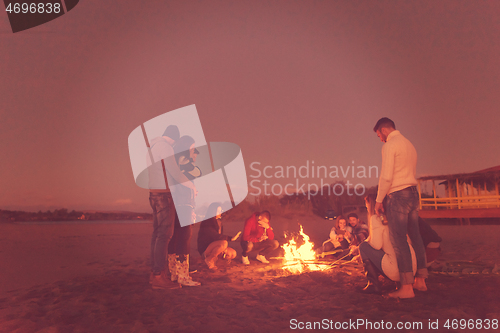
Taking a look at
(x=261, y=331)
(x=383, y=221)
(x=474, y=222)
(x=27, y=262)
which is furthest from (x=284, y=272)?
(x=474, y=222)

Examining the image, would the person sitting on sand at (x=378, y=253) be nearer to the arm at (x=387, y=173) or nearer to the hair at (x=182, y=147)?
the arm at (x=387, y=173)

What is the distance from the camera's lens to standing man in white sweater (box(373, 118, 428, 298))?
146 inches

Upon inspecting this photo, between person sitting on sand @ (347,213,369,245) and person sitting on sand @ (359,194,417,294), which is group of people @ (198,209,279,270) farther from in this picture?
person sitting on sand @ (359,194,417,294)

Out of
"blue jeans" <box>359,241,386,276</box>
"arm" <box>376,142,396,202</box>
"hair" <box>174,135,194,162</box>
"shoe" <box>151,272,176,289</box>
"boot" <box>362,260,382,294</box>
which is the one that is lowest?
"shoe" <box>151,272,176,289</box>

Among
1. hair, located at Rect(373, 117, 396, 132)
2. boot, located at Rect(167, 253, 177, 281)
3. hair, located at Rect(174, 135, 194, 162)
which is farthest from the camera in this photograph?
boot, located at Rect(167, 253, 177, 281)

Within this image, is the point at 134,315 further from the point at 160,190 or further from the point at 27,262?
the point at 27,262

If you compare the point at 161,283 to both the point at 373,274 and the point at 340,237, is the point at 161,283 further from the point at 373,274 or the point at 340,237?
the point at 340,237

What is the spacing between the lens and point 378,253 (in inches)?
154

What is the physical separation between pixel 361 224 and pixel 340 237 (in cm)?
77

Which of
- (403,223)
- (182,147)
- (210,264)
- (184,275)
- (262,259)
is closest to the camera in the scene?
(403,223)

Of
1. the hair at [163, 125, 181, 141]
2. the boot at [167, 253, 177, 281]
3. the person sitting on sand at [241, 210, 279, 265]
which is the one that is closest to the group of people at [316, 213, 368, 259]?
the person sitting on sand at [241, 210, 279, 265]

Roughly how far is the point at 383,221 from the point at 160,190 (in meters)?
3.07

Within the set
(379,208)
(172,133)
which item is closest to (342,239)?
(379,208)

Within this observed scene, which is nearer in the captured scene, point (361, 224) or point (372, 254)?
point (372, 254)
